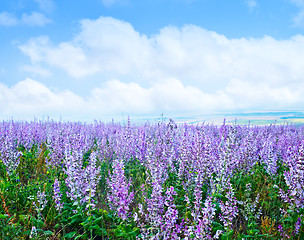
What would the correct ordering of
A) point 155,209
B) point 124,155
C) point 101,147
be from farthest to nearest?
1. point 101,147
2. point 124,155
3. point 155,209

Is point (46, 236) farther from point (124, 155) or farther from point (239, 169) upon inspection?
point (239, 169)

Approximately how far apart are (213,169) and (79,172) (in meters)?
2.58

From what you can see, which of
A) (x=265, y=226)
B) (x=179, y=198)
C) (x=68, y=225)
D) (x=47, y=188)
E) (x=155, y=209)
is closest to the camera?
(x=155, y=209)

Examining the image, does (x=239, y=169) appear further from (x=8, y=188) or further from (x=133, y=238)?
(x=8, y=188)

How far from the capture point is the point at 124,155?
20.1 ft

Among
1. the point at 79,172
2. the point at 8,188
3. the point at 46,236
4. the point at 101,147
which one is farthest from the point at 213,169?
the point at 8,188

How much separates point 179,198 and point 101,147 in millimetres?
3310

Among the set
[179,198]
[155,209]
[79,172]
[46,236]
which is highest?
[79,172]

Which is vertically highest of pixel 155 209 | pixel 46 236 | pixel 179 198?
pixel 155 209

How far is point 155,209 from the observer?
266cm

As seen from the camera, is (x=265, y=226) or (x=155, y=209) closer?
(x=155, y=209)

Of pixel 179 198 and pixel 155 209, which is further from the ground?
pixel 155 209

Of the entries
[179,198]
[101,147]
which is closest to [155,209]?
[179,198]

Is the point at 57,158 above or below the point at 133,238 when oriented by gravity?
above
